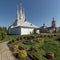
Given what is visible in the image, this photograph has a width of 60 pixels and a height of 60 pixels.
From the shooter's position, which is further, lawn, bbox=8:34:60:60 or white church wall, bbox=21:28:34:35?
white church wall, bbox=21:28:34:35

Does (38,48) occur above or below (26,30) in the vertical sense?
below

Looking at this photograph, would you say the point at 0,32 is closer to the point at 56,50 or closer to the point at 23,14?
the point at 56,50

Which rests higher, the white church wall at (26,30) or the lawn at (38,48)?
the white church wall at (26,30)

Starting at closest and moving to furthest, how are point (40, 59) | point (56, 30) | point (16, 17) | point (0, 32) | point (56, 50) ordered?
point (40, 59), point (56, 50), point (0, 32), point (56, 30), point (16, 17)

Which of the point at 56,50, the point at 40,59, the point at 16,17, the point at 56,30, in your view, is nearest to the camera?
the point at 40,59

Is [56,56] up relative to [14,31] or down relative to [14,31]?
down

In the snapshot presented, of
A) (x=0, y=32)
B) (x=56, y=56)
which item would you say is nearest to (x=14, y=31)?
(x=0, y=32)

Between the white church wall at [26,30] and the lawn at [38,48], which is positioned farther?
the white church wall at [26,30]

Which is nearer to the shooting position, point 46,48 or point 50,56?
point 50,56

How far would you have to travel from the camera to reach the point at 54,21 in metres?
57.6

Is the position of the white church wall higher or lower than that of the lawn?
higher

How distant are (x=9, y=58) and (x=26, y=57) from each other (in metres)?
2.03

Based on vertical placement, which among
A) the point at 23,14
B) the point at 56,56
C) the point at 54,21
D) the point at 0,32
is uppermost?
the point at 23,14

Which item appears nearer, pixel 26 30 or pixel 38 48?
pixel 38 48
